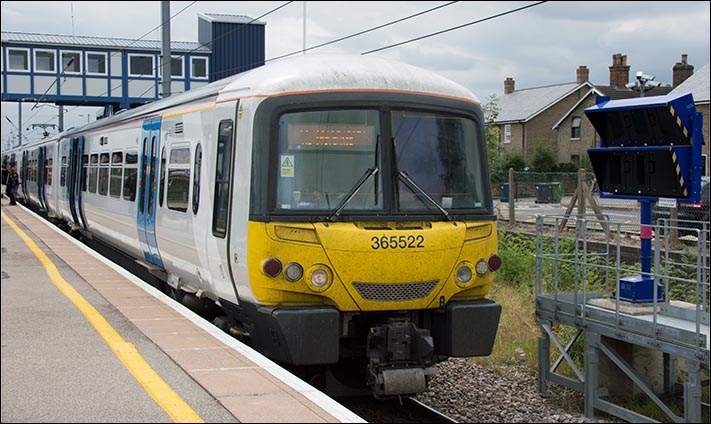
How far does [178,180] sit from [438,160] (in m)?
3.29

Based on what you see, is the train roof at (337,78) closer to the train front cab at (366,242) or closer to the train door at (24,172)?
the train front cab at (366,242)

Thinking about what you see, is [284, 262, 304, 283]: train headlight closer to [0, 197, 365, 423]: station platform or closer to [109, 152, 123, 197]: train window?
[0, 197, 365, 423]: station platform

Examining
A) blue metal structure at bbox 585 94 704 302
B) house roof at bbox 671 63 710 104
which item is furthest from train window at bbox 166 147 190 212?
house roof at bbox 671 63 710 104

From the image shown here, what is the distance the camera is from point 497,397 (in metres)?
8.75

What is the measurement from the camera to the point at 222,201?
307 inches

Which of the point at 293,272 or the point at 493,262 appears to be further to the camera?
the point at 493,262

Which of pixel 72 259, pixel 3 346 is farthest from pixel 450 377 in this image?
pixel 72 259

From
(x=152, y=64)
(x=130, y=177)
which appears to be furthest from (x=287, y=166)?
(x=152, y=64)

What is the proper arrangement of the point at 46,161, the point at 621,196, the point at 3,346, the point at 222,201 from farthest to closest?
the point at 46,161 < the point at 621,196 < the point at 222,201 < the point at 3,346

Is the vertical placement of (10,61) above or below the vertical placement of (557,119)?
above

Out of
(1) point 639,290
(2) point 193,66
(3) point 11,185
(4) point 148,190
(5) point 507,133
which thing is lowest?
(1) point 639,290

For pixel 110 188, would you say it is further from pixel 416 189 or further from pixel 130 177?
pixel 416 189

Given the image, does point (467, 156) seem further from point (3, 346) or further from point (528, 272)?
point (528, 272)

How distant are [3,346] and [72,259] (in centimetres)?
621
